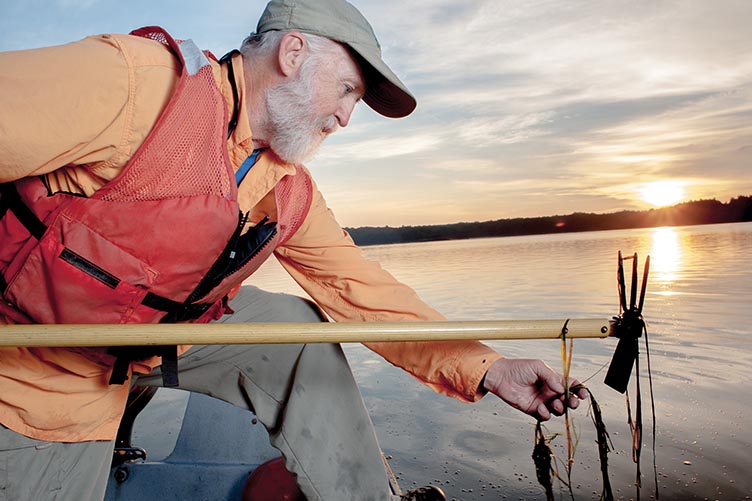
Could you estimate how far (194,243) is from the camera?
5.60ft

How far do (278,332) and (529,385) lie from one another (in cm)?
95

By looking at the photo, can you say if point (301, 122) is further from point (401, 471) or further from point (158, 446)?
point (158, 446)

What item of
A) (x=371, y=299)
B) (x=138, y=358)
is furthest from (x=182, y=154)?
(x=371, y=299)

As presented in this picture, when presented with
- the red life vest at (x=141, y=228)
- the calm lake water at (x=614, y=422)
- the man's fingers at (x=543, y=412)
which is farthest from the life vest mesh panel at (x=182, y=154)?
the calm lake water at (x=614, y=422)

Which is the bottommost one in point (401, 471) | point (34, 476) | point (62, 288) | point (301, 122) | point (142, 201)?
point (401, 471)

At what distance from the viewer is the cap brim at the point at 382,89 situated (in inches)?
81.9

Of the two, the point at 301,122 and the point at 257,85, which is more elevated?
the point at 257,85

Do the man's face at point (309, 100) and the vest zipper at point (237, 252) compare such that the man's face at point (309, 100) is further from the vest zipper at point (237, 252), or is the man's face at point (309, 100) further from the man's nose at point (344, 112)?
the vest zipper at point (237, 252)

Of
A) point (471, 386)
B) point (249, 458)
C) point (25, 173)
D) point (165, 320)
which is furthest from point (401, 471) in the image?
point (25, 173)

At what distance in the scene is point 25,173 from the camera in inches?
54.9

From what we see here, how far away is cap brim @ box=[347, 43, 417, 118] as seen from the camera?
2080 millimetres

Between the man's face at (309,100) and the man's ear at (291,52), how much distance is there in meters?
0.03

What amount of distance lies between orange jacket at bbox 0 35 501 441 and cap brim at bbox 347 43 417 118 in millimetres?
472

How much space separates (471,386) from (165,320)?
1.13 metres
